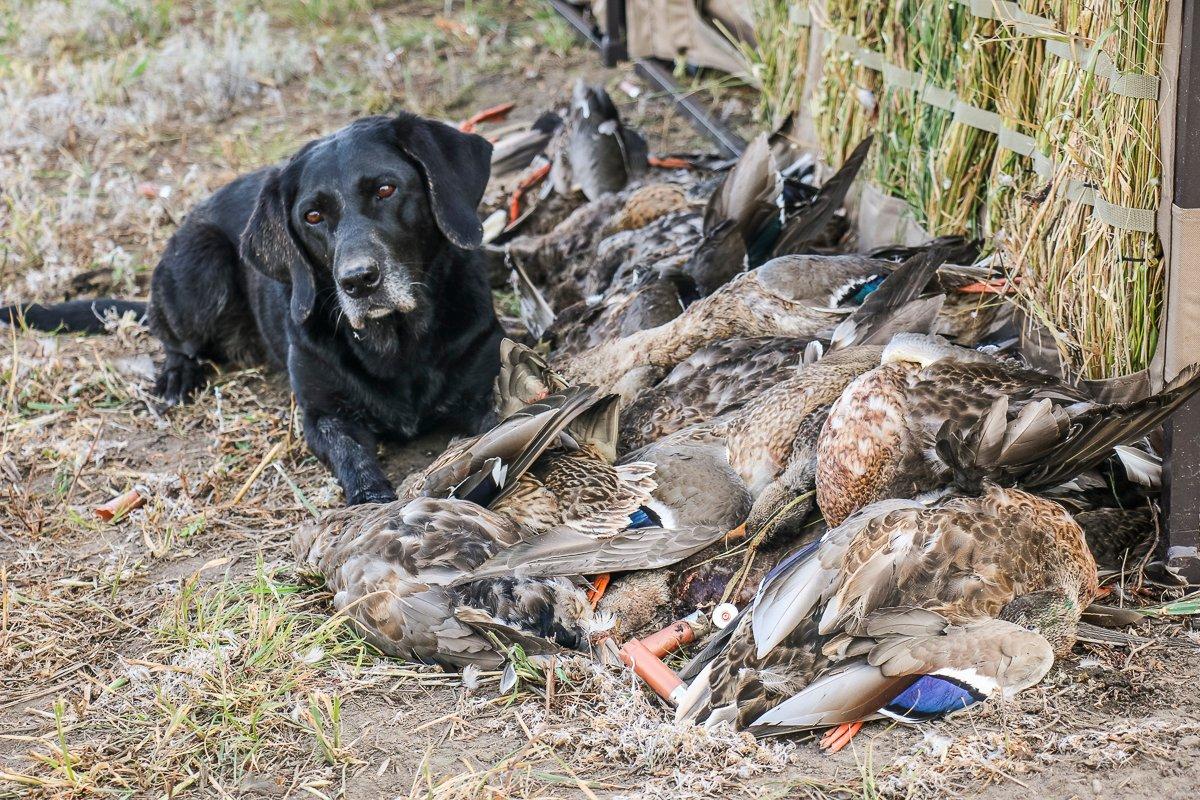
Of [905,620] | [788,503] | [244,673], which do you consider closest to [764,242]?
[788,503]

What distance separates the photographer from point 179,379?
5277 mm

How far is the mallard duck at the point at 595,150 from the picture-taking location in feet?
19.4

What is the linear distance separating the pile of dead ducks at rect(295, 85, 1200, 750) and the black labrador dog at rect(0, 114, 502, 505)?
441 millimetres

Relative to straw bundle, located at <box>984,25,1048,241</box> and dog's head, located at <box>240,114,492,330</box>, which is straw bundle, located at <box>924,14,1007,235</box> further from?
dog's head, located at <box>240,114,492,330</box>

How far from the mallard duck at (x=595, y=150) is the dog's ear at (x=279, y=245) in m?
1.85

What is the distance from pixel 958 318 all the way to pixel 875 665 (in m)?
1.74

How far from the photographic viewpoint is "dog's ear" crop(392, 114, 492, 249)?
14.5ft

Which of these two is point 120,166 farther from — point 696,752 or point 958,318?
point 696,752

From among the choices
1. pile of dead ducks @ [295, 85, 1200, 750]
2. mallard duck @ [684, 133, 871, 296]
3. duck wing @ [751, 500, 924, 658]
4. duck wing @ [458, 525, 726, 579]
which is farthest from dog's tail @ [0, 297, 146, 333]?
duck wing @ [751, 500, 924, 658]

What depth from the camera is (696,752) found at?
2.75 metres

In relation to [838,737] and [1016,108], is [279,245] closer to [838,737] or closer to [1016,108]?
[1016,108]

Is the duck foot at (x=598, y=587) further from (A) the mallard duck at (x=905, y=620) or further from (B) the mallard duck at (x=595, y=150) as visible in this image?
(B) the mallard duck at (x=595, y=150)

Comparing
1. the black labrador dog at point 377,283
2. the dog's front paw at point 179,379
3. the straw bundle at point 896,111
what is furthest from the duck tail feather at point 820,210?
the dog's front paw at point 179,379

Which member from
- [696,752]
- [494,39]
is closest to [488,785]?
[696,752]
